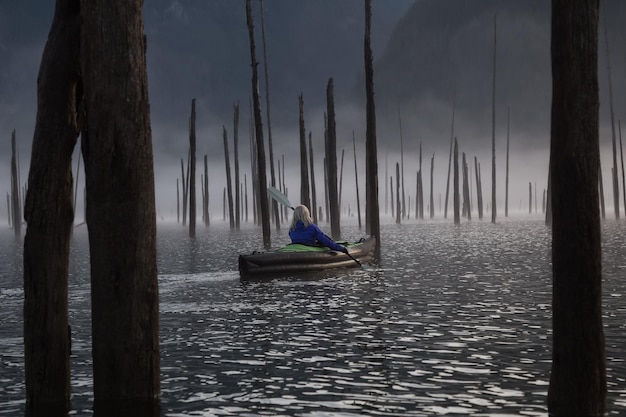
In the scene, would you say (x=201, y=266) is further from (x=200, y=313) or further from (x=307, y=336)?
(x=307, y=336)

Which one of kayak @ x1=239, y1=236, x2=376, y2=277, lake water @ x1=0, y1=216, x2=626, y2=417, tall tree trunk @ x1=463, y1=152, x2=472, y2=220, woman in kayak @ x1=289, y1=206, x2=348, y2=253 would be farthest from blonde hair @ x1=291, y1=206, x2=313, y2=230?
tall tree trunk @ x1=463, y1=152, x2=472, y2=220

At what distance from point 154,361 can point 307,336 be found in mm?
4423

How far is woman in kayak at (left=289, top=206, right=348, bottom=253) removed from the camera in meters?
18.2

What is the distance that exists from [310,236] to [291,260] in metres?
1.01

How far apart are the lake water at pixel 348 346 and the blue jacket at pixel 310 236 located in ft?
4.08

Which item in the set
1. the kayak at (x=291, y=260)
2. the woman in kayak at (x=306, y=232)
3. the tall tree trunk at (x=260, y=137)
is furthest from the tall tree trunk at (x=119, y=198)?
the tall tree trunk at (x=260, y=137)

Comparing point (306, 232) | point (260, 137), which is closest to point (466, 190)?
point (260, 137)

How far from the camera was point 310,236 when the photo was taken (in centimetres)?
1883

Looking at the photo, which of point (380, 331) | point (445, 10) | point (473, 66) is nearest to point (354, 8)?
point (445, 10)

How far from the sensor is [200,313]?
12.5 meters

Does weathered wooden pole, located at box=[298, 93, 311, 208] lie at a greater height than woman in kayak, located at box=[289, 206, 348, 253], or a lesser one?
greater

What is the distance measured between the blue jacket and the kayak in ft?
0.48

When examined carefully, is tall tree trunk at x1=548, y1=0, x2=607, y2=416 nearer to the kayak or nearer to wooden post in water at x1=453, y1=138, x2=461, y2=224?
the kayak

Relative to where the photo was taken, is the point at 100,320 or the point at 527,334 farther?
the point at 527,334
